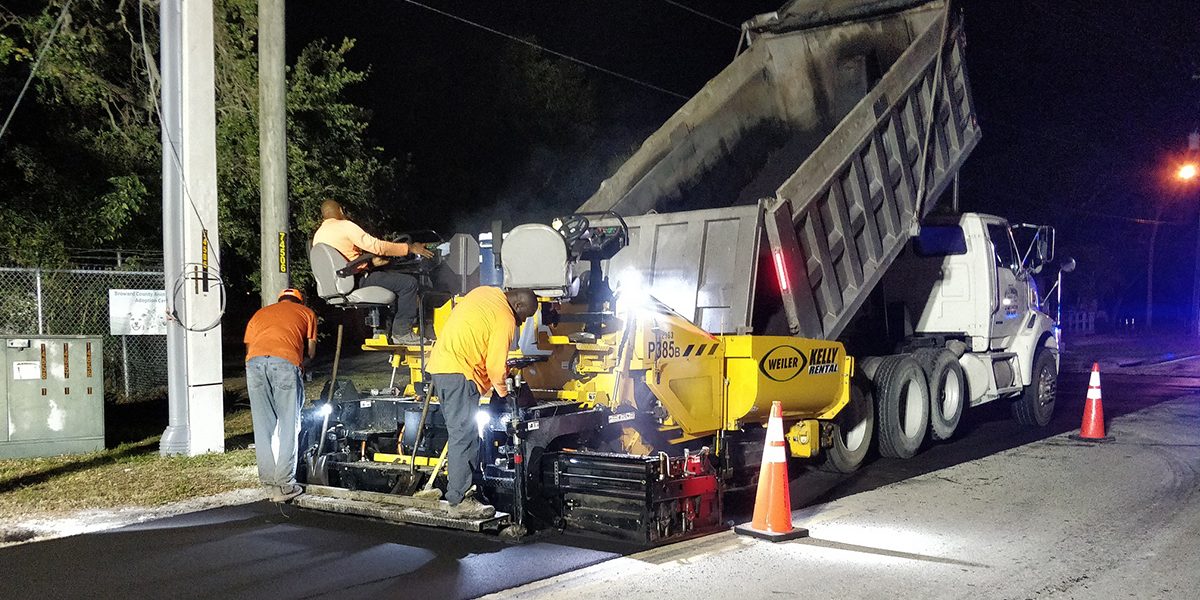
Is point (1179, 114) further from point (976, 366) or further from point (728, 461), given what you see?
point (728, 461)

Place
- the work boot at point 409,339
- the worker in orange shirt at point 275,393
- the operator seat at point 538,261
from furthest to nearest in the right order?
the work boot at point 409,339 → the worker in orange shirt at point 275,393 → the operator seat at point 538,261

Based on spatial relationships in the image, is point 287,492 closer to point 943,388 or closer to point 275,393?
point 275,393

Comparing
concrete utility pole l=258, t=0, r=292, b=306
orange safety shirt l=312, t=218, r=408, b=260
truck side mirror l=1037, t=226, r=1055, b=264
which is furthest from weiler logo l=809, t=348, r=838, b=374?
truck side mirror l=1037, t=226, r=1055, b=264

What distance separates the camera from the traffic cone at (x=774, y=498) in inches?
258

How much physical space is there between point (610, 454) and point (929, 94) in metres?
5.78

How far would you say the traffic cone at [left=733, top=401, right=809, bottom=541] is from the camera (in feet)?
21.5

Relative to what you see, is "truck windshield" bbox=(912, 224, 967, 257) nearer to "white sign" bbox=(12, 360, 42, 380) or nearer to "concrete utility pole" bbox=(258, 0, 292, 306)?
"concrete utility pole" bbox=(258, 0, 292, 306)

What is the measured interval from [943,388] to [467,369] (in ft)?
20.6

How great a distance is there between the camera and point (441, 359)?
6496 mm

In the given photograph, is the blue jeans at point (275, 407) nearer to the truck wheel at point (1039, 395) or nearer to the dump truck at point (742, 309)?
the dump truck at point (742, 309)

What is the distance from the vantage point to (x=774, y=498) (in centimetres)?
657

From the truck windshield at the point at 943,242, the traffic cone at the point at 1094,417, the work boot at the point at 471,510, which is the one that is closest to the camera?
the work boot at the point at 471,510

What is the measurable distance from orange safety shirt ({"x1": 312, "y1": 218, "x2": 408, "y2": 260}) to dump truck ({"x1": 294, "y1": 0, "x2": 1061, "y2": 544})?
0.16 metres

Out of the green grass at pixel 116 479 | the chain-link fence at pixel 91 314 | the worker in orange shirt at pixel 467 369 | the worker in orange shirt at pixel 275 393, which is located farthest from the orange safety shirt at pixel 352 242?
the chain-link fence at pixel 91 314
